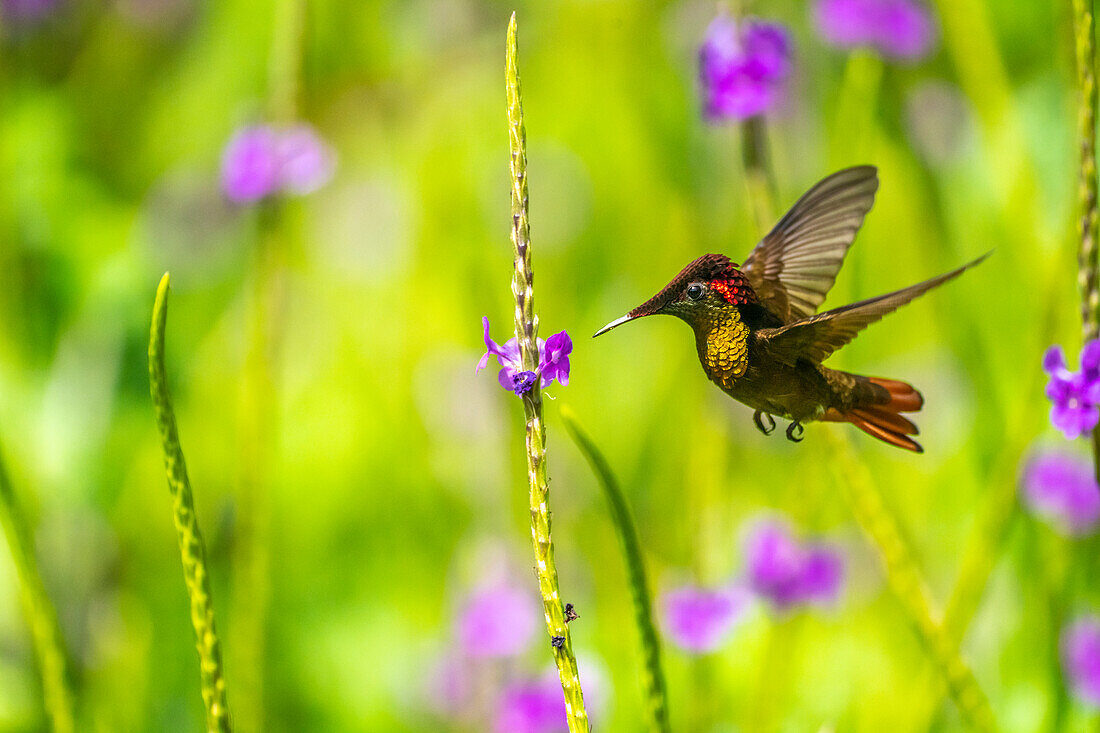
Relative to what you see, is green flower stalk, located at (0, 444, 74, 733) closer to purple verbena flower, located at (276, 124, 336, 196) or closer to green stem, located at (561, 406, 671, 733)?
green stem, located at (561, 406, 671, 733)

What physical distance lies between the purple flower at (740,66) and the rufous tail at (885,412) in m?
0.27

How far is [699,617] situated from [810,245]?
71cm

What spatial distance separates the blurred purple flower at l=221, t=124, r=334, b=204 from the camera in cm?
134

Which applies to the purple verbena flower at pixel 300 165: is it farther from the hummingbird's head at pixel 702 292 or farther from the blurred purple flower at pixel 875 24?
the hummingbird's head at pixel 702 292

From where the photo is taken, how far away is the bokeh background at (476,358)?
146 cm

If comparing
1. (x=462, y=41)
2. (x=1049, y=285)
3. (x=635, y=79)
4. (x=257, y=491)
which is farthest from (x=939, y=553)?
(x=462, y=41)

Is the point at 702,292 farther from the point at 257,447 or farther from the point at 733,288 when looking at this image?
the point at 257,447

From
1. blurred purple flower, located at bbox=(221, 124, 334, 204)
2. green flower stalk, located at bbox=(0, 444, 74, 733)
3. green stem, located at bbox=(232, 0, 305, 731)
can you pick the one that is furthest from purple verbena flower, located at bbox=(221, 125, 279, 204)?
green flower stalk, located at bbox=(0, 444, 74, 733)

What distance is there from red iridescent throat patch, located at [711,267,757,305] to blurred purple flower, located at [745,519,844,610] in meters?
0.73

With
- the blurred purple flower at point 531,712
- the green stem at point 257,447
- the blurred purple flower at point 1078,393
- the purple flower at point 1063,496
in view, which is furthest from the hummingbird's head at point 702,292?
the purple flower at point 1063,496

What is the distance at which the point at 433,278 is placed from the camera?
8.63ft

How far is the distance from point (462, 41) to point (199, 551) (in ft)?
8.93

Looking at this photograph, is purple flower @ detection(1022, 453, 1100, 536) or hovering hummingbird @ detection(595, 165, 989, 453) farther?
purple flower @ detection(1022, 453, 1100, 536)

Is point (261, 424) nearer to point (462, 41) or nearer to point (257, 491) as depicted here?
point (257, 491)
